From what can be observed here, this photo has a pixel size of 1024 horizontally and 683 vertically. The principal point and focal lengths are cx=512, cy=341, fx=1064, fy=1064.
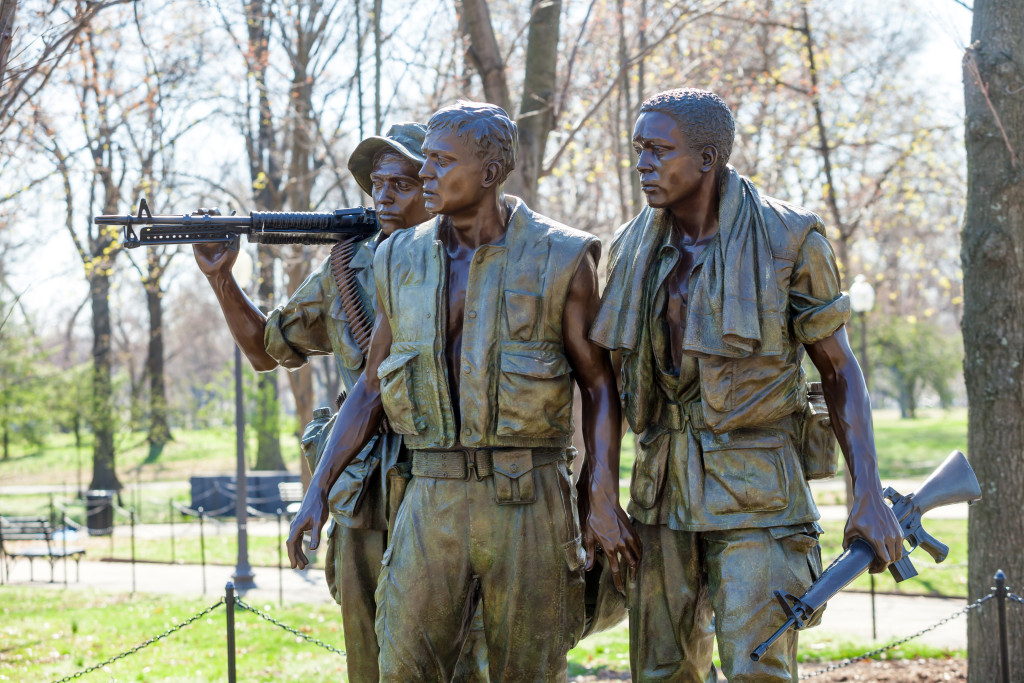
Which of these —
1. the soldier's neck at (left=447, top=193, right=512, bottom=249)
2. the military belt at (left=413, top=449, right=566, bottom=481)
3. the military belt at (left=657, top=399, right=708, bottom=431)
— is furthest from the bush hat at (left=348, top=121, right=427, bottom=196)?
the military belt at (left=657, top=399, right=708, bottom=431)

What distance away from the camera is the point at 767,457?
3672 mm

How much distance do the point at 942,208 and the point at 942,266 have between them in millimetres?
7994

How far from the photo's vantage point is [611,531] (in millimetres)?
3605

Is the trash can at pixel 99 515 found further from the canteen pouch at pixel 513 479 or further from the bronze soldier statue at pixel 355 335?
the canteen pouch at pixel 513 479

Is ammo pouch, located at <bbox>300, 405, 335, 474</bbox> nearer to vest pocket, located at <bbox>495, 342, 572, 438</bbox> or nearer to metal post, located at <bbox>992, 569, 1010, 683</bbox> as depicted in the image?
vest pocket, located at <bbox>495, 342, 572, 438</bbox>

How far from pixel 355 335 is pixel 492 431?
1.19 meters

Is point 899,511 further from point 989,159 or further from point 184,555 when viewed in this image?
point 184,555

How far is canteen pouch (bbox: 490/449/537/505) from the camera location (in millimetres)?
3578

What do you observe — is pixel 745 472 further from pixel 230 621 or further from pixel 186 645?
pixel 186 645

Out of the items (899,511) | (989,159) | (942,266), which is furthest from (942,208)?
(899,511)

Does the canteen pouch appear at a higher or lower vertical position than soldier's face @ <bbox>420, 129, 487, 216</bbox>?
lower

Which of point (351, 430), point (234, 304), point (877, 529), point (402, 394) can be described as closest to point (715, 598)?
point (877, 529)

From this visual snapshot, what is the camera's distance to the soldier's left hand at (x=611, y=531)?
3605mm

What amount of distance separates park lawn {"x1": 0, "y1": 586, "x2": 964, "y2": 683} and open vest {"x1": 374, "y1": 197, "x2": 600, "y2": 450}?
16.1 feet
